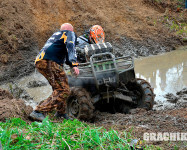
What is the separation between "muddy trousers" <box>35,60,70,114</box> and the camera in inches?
185

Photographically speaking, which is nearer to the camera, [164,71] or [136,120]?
[136,120]

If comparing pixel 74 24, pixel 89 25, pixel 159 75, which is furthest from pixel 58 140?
pixel 89 25

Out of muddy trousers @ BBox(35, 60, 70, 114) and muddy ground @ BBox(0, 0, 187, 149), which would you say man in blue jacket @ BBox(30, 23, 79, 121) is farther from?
muddy ground @ BBox(0, 0, 187, 149)

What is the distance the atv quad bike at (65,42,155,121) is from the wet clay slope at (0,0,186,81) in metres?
5.50

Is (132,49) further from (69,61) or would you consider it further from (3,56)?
(69,61)

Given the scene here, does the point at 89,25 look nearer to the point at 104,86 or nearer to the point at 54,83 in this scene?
the point at 104,86

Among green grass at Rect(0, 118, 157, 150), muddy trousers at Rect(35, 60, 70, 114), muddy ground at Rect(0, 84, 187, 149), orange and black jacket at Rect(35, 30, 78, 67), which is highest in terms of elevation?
orange and black jacket at Rect(35, 30, 78, 67)

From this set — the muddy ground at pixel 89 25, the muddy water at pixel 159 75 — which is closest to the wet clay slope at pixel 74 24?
the muddy ground at pixel 89 25

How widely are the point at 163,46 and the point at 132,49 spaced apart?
1908 mm

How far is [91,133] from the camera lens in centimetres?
317

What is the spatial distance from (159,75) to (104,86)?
457cm

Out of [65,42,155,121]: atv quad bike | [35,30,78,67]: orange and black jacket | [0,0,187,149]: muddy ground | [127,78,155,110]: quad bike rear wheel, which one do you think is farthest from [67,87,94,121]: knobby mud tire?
[0,0,187,149]: muddy ground

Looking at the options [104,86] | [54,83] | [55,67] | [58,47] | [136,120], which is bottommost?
[136,120]

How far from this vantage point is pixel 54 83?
4758 mm
